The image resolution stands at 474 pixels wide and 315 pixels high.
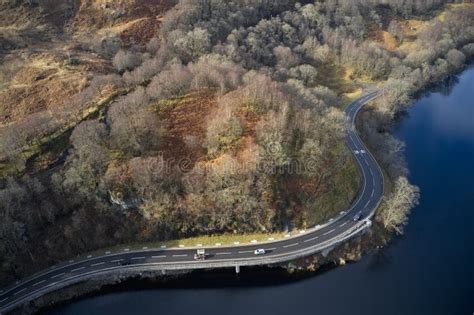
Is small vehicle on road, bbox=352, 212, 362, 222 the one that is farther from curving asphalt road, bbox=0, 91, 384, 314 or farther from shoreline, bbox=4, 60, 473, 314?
shoreline, bbox=4, 60, 473, 314

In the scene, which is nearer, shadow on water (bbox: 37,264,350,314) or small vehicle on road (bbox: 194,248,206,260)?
shadow on water (bbox: 37,264,350,314)

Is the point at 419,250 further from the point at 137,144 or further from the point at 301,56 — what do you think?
the point at 301,56

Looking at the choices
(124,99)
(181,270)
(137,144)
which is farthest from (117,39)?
(181,270)

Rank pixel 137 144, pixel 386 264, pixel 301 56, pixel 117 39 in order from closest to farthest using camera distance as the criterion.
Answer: pixel 386 264, pixel 137 144, pixel 117 39, pixel 301 56

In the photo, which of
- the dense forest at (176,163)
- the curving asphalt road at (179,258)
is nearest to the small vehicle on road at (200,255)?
the curving asphalt road at (179,258)

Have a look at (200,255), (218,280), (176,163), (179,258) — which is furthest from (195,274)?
(176,163)

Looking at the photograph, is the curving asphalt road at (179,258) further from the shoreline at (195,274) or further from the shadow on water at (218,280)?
the shadow on water at (218,280)

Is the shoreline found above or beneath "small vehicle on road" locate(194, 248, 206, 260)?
beneath

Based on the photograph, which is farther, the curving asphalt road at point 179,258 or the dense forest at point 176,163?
the dense forest at point 176,163

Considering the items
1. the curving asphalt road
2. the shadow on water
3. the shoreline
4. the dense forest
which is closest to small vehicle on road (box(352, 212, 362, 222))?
the curving asphalt road
